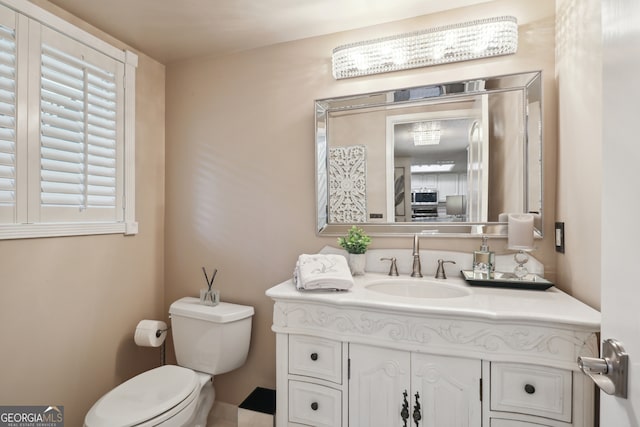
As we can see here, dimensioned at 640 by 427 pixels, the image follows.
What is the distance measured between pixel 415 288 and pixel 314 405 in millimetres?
675

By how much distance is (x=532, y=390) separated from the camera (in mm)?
1054

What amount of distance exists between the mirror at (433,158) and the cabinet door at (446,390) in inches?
26.3

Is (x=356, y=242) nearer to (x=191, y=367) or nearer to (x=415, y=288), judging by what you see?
(x=415, y=288)

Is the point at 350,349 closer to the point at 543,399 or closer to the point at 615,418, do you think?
the point at 543,399

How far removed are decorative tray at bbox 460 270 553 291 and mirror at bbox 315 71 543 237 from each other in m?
0.20

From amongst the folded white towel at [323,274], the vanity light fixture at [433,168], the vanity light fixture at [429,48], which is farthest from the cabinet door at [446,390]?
the vanity light fixture at [429,48]

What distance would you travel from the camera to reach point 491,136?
5.11 feet

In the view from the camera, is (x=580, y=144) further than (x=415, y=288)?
No

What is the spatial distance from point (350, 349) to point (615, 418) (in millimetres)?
831

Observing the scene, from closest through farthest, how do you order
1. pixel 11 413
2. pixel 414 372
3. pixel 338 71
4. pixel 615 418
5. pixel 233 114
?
pixel 615 418 → pixel 414 372 → pixel 11 413 → pixel 338 71 → pixel 233 114

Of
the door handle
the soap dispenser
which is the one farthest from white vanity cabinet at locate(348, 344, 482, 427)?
the door handle

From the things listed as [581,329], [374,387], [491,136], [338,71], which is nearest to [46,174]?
[338,71]

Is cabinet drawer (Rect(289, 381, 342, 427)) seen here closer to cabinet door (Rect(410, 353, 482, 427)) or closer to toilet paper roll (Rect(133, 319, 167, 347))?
cabinet door (Rect(410, 353, 482, 427))

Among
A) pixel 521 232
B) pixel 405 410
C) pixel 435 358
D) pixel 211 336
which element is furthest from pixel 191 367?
pixel 521 232
